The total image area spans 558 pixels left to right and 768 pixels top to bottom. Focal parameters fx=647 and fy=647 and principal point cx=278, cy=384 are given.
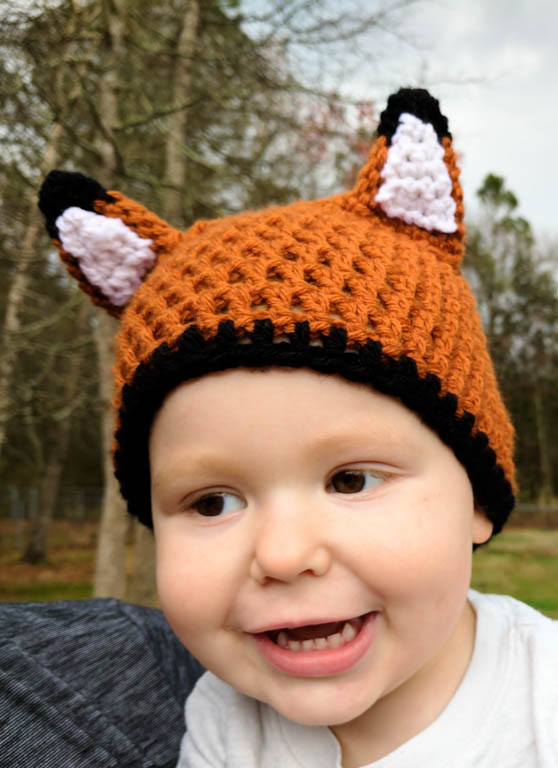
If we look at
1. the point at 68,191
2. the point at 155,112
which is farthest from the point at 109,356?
the point at 68,191

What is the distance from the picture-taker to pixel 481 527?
1391mm

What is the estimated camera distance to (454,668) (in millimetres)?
1330

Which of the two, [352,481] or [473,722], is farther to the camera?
[473,722]

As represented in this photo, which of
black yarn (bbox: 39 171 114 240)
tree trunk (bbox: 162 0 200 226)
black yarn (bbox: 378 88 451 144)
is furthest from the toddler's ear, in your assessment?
tree trunk (bbox: 162 0 200 226)

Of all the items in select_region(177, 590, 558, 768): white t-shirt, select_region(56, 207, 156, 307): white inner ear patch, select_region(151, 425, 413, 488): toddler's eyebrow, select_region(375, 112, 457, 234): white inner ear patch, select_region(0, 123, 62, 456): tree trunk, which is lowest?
select_region(177, 590, 558, 768): white t-shirt

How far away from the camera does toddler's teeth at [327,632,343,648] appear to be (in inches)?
43.3

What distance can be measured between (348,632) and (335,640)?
3cm

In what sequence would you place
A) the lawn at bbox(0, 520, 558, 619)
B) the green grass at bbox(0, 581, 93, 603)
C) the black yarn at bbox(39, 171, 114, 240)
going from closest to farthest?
the black yarn at bbox(39, 171, 114, 240) → the lawn at bbox(0, 520, 558, 619) → the green grass at bbox(0, 581, 93, 603)

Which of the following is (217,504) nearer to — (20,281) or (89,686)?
(89,686)

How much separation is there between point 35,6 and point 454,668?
3.23 meters

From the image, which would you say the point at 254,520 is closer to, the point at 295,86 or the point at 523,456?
the point at 295,86

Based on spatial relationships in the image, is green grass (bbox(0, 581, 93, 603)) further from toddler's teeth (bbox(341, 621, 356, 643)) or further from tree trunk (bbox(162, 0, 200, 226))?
toddler's teeth (bbox(341, 621, 356, 643))

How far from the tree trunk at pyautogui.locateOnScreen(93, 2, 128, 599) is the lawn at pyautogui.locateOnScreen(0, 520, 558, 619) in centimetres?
370

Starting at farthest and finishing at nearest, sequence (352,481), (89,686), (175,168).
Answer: (175,168) < (89,686) < (352,481)
